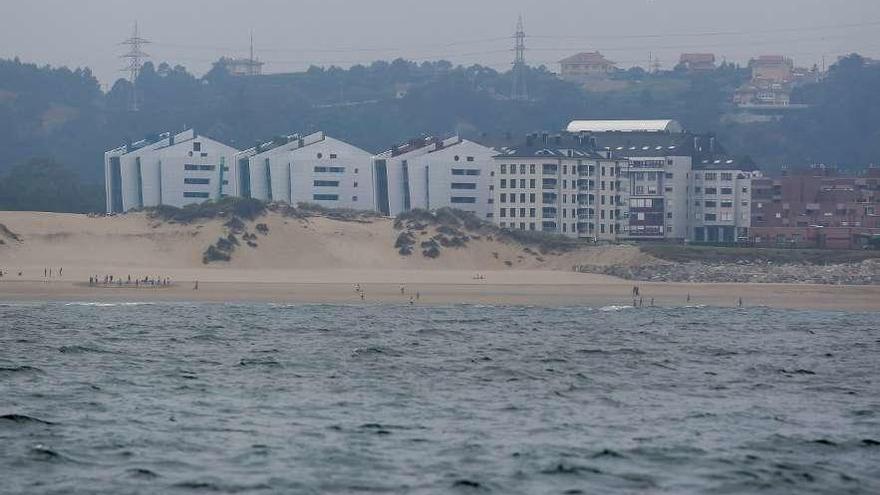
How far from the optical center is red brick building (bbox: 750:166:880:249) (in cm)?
10994

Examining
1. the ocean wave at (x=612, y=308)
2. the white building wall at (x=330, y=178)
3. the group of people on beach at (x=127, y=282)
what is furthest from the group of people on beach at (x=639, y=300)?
the white building wall at (x=330, y=178)

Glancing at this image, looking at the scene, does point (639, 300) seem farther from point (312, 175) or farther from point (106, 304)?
point (312, 175)

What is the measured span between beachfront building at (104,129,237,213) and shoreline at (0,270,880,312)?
46.8 metres

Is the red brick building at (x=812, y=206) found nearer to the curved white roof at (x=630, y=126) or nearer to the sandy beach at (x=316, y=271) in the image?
the curved white roof at (x=630, y=126)

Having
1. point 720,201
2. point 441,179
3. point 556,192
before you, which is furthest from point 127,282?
point 720,201

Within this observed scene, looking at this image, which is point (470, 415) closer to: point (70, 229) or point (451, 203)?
point (70, 229)

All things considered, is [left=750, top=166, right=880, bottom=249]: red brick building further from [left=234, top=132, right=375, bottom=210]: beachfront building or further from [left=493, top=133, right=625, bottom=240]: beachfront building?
[left=234, top=132, right=375, bottom=210]: beachfront building

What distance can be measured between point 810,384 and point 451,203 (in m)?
81.7

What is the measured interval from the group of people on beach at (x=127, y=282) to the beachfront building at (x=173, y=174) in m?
49.4

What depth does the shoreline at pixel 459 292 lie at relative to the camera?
6825 cm

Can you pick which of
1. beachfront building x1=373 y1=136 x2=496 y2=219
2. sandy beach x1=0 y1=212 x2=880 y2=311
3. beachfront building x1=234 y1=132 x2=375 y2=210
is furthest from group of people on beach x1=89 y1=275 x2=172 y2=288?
beachfront building x1=234 y1=132 x2=375 y2=210

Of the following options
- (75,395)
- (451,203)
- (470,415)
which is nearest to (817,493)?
(470,415)

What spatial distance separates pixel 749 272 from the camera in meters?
84.8

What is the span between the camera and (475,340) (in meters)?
50.0
